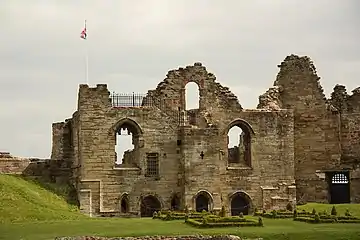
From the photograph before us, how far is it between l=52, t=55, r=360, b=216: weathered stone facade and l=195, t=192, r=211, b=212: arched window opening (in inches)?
3.0

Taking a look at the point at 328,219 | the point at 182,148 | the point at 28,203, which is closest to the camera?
the point at 328,219

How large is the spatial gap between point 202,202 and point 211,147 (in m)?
3.81

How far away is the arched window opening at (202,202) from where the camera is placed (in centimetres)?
5663

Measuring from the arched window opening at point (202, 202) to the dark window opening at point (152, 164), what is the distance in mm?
3143

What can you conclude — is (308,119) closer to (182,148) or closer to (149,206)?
(182,148)

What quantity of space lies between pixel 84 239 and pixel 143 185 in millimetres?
20172

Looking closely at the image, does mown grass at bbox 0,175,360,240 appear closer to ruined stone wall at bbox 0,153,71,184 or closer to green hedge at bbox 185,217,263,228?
green hedge at bbox 185,217,263,228

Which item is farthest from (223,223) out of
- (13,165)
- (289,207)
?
(13,165)

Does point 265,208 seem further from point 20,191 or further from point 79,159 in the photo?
point 20,191

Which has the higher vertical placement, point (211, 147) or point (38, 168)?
point (211, 147)

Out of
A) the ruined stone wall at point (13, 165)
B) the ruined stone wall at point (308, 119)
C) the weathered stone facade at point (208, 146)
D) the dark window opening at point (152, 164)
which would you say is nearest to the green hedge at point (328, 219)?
the weathered stone facade at point (208, 146)

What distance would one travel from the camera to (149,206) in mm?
57312

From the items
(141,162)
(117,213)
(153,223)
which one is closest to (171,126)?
(141,162)

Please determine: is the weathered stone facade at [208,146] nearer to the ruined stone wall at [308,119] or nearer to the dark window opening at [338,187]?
the ruined stone wall at [308,119]
